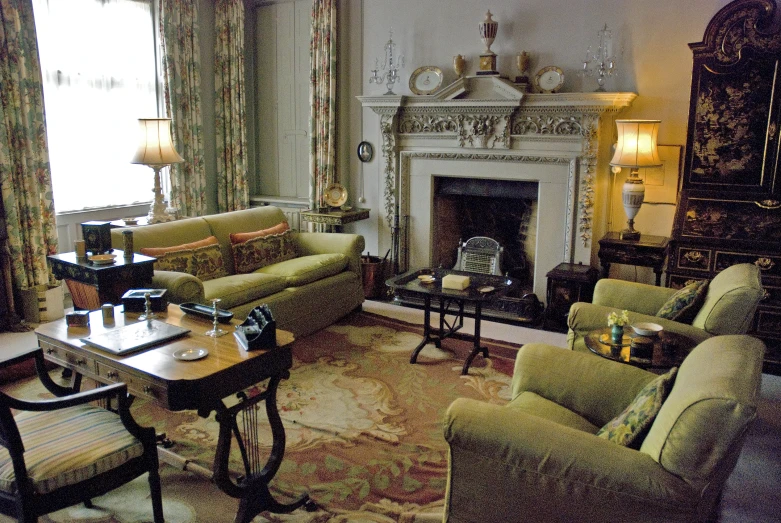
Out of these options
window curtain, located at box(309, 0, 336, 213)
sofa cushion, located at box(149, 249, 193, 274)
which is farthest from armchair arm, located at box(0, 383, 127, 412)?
window curtain, located at box(309, 0, 336, 213)

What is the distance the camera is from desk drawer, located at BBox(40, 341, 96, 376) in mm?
2553

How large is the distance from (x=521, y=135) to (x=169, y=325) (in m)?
3.36

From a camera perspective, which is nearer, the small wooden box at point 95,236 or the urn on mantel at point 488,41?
A: the small wooden box at point 95,236

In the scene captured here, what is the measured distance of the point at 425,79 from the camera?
5.47 m

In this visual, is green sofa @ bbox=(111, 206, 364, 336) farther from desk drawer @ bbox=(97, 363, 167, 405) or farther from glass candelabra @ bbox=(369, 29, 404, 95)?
glass candelabra @ bbox=(369, 29, 404, 95)

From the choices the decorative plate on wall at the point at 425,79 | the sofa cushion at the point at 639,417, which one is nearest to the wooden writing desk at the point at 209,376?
the sofa cushion at the point at 639,417

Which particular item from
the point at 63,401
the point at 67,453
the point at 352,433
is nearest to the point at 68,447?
the point at 67,453

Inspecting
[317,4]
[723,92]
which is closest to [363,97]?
[317,4]

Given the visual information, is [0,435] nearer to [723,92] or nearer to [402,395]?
[402,395]

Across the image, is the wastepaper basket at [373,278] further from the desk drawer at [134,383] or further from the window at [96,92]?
the desk drawer at [134,383]

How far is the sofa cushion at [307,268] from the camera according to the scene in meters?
A: 4.62

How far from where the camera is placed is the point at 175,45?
5727 millimetres

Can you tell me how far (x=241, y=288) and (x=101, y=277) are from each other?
0.97 m

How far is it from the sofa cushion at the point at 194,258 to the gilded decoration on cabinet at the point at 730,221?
3.22m
